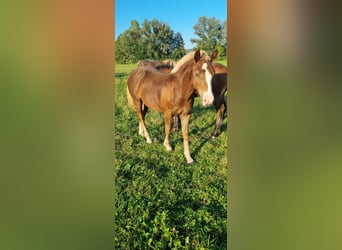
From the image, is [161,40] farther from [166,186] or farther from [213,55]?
[166,186]

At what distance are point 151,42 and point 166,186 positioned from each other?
799mm

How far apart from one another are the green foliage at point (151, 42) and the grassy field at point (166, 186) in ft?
0.29

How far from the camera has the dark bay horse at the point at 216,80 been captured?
170cm

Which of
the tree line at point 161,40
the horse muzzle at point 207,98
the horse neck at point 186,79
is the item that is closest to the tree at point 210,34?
the tree line at point 161,40

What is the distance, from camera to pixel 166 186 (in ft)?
5.95

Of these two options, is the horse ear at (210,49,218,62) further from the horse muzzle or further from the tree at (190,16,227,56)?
the horse muzzle

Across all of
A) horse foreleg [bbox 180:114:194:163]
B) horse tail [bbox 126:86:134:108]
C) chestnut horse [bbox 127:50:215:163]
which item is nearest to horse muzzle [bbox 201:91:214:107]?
chestnut horse [bbox 127:50:215:163]
